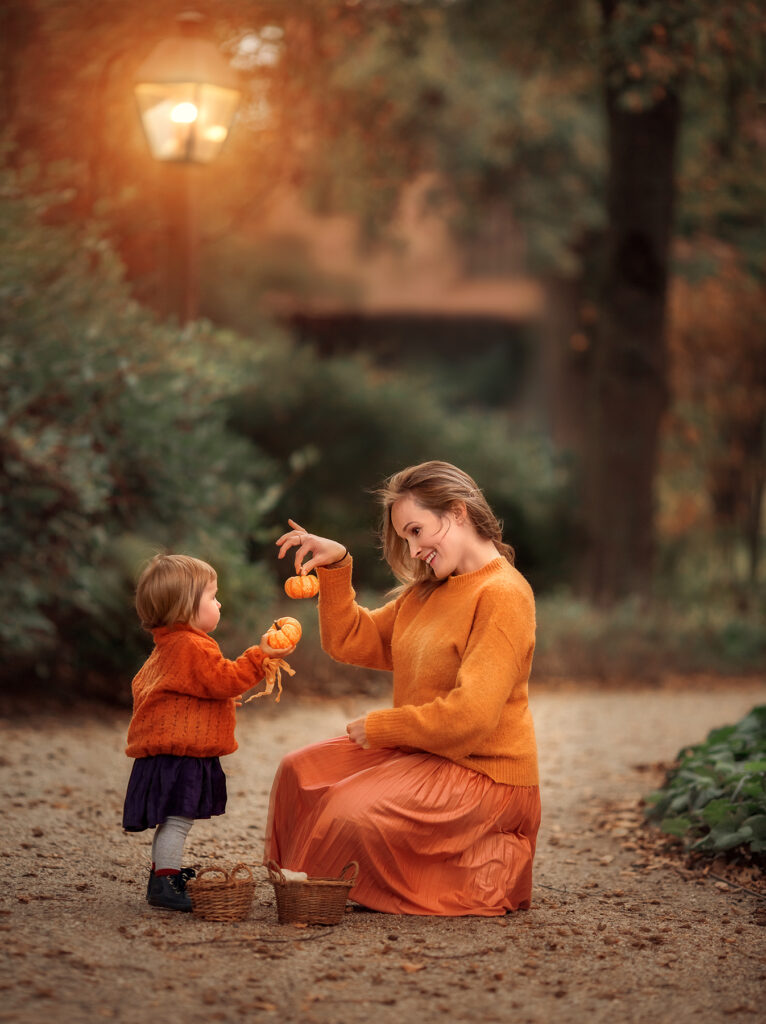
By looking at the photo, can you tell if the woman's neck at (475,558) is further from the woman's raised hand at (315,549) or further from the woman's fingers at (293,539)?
the woman's fingers at (293,539)

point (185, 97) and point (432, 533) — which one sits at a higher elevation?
point (185, 97)

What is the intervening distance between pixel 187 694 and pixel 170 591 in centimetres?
32

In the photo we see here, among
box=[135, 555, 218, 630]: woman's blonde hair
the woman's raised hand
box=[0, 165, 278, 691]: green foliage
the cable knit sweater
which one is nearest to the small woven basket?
the cable knit sweater

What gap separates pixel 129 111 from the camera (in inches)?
408

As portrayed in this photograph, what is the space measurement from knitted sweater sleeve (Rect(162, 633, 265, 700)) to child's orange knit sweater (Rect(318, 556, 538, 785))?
401mm

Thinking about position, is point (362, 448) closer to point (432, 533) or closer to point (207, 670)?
point (432, 533)

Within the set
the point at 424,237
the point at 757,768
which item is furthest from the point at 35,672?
the point at 424,237

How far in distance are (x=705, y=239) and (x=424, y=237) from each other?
838cm

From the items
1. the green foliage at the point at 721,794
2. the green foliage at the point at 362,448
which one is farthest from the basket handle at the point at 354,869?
the green foliage at the point at 362,448

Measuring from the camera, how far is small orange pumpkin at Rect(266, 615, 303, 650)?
3961 millimetres

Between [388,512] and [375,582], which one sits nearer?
[388,512]

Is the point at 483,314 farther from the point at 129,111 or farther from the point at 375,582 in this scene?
the point at 129,111

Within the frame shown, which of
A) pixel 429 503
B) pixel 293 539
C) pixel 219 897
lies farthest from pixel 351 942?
pixel 429 503

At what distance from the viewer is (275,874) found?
389 cm
